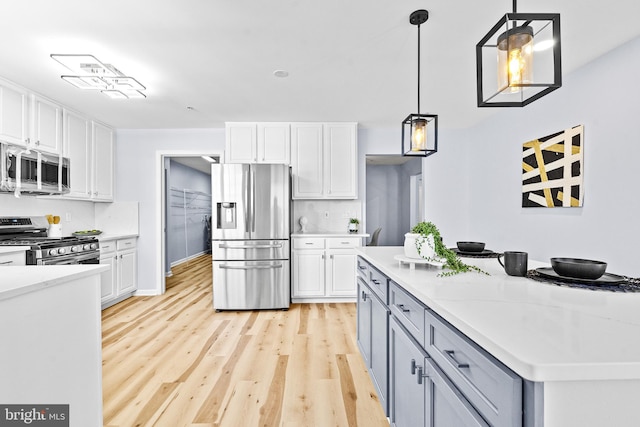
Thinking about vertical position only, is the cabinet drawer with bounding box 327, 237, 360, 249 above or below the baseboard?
above

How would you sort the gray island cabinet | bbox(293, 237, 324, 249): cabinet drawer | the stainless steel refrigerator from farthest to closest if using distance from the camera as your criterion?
1. bbox(293, 237, 324, 249): cabinet drawer
2. the stainless steel refrigerator
3. the gray island cabinet

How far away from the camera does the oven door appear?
9.51ft

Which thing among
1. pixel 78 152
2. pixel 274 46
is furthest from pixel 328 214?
pixel 78 152

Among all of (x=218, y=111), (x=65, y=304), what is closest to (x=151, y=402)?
(x=65, y=304)

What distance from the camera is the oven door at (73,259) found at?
2.90 metres

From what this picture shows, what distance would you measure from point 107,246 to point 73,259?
0.68m

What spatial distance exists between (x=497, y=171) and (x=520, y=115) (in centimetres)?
73

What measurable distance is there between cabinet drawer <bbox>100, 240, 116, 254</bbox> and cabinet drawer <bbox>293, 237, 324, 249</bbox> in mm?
2322

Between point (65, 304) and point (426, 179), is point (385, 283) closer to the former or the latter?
point (65, 304)

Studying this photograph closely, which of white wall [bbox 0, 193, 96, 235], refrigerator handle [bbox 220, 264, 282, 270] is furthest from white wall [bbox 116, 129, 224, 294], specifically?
refrigerator handle [bbox 220, 264, 282, 270]

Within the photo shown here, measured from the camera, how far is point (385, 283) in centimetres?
172

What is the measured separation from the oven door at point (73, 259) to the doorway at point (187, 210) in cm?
246

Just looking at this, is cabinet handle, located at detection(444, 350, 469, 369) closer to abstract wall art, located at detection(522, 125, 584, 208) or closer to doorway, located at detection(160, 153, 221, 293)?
abstract wall art, located at detection(522, 125, 584, 208)

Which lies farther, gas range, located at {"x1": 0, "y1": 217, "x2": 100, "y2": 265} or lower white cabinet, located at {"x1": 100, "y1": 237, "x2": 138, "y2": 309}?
lower white cabinet, located at {"x1": 100, "y1": 237, "x2": 138, "y2": 309}
